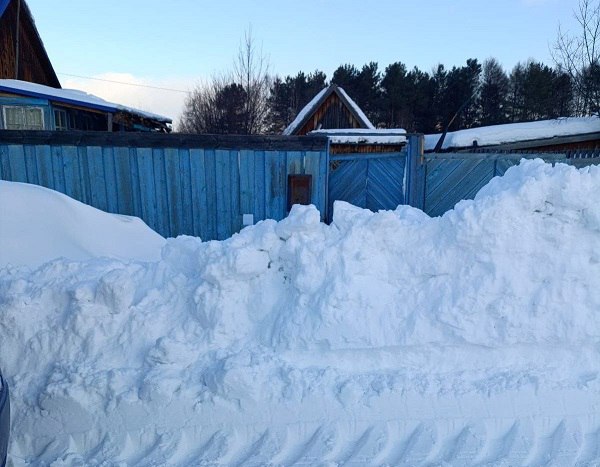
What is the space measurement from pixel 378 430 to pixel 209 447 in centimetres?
108

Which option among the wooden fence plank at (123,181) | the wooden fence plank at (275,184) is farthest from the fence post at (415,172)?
the wooden fence plank at (123,181)

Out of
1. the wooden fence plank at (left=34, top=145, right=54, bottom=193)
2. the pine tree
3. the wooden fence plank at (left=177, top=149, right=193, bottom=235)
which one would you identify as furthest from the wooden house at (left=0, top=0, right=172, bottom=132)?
the pine tree

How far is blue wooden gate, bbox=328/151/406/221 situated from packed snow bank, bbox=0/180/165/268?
13.8 ft

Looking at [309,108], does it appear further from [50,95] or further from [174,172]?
[174,172]

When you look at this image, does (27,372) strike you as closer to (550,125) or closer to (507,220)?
(507,220)

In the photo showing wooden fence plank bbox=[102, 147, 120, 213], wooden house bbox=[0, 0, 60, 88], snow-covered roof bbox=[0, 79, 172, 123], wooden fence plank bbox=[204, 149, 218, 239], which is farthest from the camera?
wooden house bbox=[0, 0, 60, 88]

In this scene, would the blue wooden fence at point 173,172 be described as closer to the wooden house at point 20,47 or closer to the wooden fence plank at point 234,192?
the wooden fence plank at point 234,192

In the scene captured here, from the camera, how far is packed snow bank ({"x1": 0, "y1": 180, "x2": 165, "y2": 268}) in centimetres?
410

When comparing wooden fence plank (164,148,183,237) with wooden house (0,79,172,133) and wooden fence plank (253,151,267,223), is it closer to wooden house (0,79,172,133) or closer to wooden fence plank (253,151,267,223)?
wooden fence plank (253,151,267,223)

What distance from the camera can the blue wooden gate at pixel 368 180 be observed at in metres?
8.40

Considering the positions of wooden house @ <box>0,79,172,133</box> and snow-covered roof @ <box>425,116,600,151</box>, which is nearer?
wooden house @ <box>0,79,172,133</box>

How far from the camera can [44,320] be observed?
3227 millimetres

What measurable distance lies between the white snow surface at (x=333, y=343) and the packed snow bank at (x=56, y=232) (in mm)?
576

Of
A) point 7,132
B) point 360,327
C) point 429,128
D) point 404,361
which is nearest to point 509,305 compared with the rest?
point 404,361
